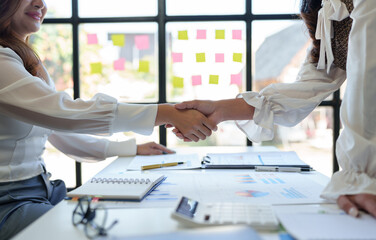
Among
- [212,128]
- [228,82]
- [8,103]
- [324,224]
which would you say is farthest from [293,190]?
[228,82]

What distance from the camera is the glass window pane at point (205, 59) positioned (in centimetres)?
211

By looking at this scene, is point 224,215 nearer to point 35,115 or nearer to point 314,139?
point 35,115

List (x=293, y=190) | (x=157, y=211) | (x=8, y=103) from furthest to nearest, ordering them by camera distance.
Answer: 1. (x=8, y=103)
2. (x=293, y=190)
3. (x=157, y=211)

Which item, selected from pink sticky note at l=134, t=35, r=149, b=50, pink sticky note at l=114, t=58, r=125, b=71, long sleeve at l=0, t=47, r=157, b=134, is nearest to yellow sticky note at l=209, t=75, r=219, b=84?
pink sticky note at l=134, t=35, r=149, b=50

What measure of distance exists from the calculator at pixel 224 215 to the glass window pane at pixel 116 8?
160 centimetres

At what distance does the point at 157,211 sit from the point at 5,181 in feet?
2.06

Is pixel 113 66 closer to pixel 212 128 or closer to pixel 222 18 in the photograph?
pixel 222 18

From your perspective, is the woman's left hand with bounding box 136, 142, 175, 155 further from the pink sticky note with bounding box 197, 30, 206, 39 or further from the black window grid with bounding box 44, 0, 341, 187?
the pink sticky note with bounding box 197, 30, 206, 39

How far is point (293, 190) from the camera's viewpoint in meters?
0.95

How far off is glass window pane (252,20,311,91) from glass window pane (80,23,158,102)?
0.62 m

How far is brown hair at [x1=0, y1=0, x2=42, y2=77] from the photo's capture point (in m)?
1.24

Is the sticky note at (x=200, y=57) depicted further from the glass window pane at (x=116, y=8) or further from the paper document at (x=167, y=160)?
the paper document at (x=167, y=160)

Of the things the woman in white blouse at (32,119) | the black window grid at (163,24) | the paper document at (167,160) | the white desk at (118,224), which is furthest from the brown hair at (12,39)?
the black window grid at (163,24)

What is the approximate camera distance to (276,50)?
2146 millimetres
